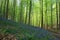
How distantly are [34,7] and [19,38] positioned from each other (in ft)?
82.1

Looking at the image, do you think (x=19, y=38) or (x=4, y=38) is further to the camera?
Answer: (x=19, y=38)

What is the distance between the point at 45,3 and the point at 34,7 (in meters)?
4.34

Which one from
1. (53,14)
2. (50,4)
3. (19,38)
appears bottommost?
(19,38)

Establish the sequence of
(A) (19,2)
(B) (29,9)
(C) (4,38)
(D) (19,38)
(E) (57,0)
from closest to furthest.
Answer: (C) (4,38) < (D) (19,38) < (E) (57,0) < (B) (29,9) < (A) (19,2)

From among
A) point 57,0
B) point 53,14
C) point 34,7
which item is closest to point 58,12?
point 57,0

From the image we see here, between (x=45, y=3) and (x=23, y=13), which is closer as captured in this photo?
(x=45, y=3)

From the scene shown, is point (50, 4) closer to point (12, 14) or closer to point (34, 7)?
point (34, 7)

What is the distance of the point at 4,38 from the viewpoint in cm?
683

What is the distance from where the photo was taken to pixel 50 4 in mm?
28422

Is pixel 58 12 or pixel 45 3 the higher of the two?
pixel 45 3

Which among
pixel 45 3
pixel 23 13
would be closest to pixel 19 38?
pixel 45 3

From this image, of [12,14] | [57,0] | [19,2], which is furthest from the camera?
[12,14]

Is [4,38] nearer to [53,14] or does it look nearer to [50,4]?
[50,4]

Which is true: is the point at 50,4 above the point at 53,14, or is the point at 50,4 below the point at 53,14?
above
